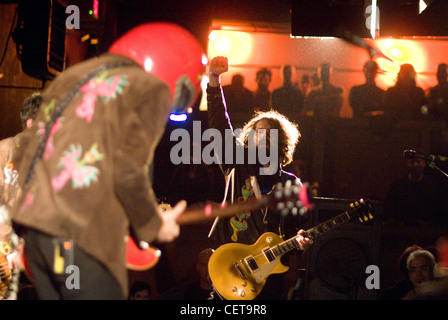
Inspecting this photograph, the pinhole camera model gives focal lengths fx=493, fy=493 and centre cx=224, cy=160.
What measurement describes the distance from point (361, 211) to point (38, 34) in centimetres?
355

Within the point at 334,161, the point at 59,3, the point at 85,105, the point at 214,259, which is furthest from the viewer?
the point at 334,161

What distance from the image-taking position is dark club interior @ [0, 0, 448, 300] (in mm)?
5023

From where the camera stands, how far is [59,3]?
495 centimetres

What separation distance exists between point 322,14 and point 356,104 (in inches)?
71.2

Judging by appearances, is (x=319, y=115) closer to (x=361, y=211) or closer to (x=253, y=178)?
(x=361, y=211)

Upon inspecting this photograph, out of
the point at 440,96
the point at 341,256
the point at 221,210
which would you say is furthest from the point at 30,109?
the point at 440,96

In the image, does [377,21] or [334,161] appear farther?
[334,161]

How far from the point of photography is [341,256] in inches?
198

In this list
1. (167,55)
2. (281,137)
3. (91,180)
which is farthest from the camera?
(281,137)

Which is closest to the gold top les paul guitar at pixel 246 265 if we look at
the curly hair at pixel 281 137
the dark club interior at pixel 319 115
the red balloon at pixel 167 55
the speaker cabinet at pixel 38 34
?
the dark club interior at pixel 319 115

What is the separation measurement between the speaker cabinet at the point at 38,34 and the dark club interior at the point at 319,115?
0.5 inches

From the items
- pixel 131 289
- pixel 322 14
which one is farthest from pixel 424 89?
pixel 131 289

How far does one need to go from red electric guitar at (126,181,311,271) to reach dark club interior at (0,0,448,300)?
172cm
